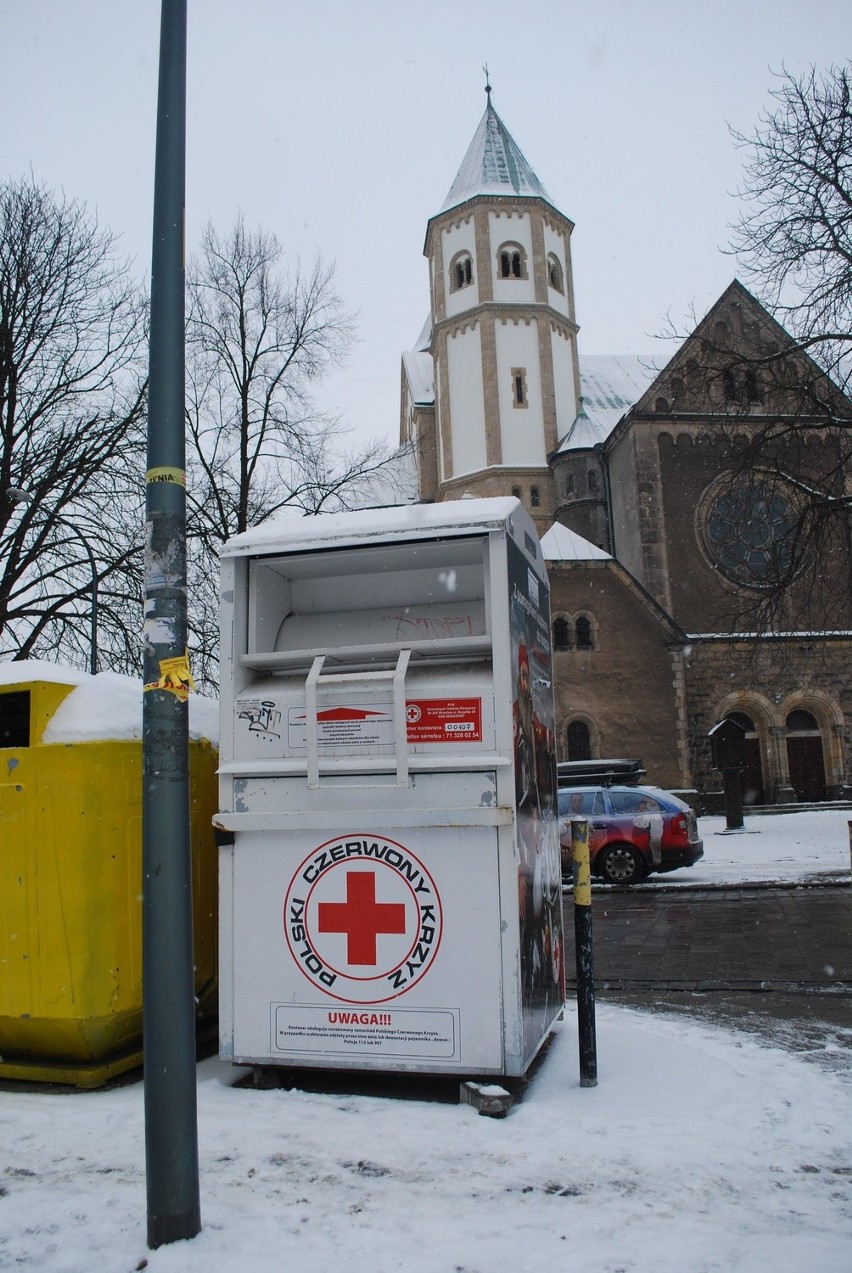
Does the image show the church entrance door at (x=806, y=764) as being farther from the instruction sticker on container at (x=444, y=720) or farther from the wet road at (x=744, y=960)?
the instruction sticker on container at (x=444, y=720)

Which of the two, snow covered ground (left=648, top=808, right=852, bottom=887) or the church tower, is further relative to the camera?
the church tower

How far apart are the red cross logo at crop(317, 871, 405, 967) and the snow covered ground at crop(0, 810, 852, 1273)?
65cm

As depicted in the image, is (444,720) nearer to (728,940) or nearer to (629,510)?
(728,940)

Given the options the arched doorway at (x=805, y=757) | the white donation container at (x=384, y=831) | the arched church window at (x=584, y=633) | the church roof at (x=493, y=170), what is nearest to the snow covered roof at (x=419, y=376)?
the church roof at (x=493, y=170)

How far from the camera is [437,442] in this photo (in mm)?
46906

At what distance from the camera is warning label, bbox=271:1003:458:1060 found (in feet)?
14.4

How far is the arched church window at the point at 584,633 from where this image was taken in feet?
105

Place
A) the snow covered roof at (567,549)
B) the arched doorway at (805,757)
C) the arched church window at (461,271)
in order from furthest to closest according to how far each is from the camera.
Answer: the arched church window at (461,271) < the arched doorway at (805,757) < the snow covered roof at (567,549)

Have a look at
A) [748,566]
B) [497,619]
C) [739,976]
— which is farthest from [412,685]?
[748,566]

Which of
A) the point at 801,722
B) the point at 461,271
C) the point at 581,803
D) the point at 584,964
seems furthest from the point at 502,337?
the point at 584,964

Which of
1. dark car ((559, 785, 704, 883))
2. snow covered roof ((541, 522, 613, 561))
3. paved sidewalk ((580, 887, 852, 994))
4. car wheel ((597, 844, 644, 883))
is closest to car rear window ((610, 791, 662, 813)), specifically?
dark car ((559, 785, 704, 883))

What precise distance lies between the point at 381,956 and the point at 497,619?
1591 mm

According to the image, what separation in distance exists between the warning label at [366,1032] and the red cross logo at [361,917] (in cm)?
25

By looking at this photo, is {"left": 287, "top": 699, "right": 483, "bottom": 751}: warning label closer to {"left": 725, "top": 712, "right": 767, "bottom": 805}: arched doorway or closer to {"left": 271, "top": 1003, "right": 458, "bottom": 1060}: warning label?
{"left": 271, "top": 1003, "right": 458, "bottom": 1060}: warning label
